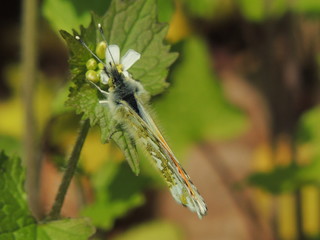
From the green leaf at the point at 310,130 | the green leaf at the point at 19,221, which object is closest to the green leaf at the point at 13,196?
the green leaf at the point at 19,221

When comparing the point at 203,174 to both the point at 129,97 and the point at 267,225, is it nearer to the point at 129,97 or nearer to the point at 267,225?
the point at 267,225

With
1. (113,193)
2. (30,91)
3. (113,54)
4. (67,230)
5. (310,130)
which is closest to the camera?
(113,54)

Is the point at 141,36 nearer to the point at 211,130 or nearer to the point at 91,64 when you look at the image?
→ the point at 91,64

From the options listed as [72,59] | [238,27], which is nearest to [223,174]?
[238,27]

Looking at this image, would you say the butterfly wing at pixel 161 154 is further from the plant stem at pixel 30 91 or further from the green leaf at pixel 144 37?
the plant stem at pixel 30 91

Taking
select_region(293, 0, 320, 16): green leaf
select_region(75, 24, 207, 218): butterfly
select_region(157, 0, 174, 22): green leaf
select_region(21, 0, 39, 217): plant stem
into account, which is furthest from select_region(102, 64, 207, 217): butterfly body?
select_region(293, 0, 320, 16): green leaf

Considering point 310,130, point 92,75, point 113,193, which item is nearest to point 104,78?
point 92,75
